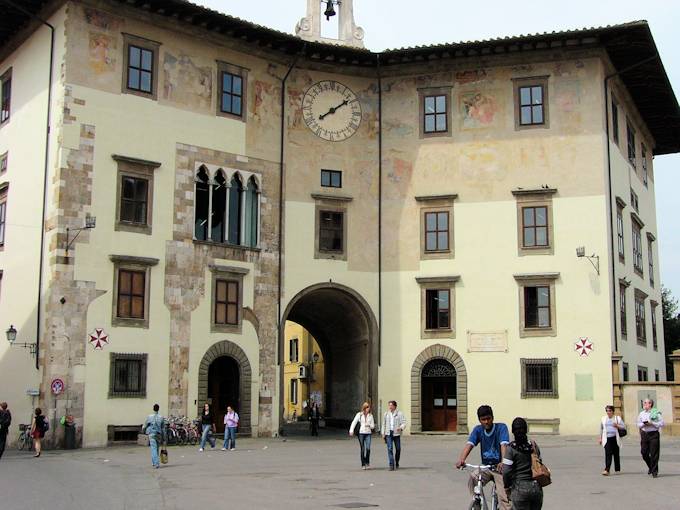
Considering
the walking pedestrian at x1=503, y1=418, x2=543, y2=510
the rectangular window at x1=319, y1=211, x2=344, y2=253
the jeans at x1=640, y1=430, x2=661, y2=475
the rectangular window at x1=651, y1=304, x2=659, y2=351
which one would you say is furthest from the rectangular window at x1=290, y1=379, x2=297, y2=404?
the walking pedestrian at x1=503, y1=418, x2=543, y2=510

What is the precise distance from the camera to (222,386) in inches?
1304

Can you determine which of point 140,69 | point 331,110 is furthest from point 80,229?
point 331,110

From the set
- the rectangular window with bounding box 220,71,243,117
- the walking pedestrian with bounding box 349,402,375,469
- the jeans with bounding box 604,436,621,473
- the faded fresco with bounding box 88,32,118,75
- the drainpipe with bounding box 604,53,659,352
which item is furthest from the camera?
the drainpipe with bounding box 604,53,659,352

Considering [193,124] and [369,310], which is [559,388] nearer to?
[369,310]

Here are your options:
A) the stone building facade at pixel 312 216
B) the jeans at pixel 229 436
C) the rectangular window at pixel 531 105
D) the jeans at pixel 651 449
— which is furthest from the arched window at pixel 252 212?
the jeans at pixel 651 449

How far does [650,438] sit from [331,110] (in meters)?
20.9

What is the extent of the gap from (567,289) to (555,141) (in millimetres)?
5598

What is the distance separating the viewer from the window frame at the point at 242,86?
33.4 metres

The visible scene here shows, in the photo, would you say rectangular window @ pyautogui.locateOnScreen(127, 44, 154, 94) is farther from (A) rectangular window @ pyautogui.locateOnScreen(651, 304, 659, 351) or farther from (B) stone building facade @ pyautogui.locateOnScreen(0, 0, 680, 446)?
(A) rectangular window @ pyautogui.locateOnScreen(651, 304, 659, 351)

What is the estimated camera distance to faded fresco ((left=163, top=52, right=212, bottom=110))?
32.2 metres

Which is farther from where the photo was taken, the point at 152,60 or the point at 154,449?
the point at 152,60

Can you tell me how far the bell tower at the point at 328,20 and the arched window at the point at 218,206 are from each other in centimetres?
742

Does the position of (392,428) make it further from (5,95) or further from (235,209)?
(5,95)

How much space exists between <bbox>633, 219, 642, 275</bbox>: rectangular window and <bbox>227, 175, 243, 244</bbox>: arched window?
16.8 metres
